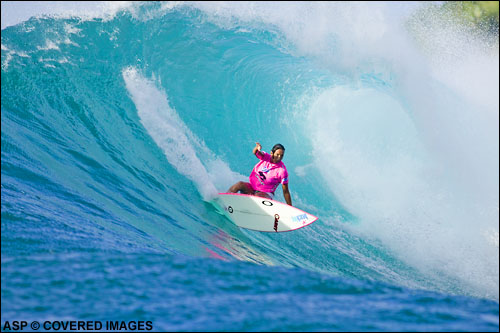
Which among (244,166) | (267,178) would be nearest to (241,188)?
(267,178)

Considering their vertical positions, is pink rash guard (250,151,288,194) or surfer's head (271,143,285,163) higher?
surfer's head (271,143,285,163)

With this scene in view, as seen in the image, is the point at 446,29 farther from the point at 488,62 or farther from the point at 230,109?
the point at 230,109

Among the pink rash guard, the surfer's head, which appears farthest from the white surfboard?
the surfer's head

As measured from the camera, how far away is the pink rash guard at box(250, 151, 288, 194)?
27.8 ft

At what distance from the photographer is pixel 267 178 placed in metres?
8.55

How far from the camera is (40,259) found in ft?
18.1

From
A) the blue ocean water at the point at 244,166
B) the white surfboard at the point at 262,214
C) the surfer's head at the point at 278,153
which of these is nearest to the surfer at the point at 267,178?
the surfer's head at the point at 278,153

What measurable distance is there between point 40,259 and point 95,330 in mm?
1299

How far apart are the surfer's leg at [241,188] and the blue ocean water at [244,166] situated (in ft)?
1.64

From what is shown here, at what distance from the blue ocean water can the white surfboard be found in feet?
0.66

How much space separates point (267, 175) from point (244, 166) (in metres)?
2.71

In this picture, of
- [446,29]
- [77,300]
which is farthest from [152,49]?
[446,29]

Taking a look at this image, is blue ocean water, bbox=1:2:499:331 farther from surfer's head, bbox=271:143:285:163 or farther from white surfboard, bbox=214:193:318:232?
surfer's head, bbox=271:143:285:163

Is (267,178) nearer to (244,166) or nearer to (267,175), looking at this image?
(267,175)
